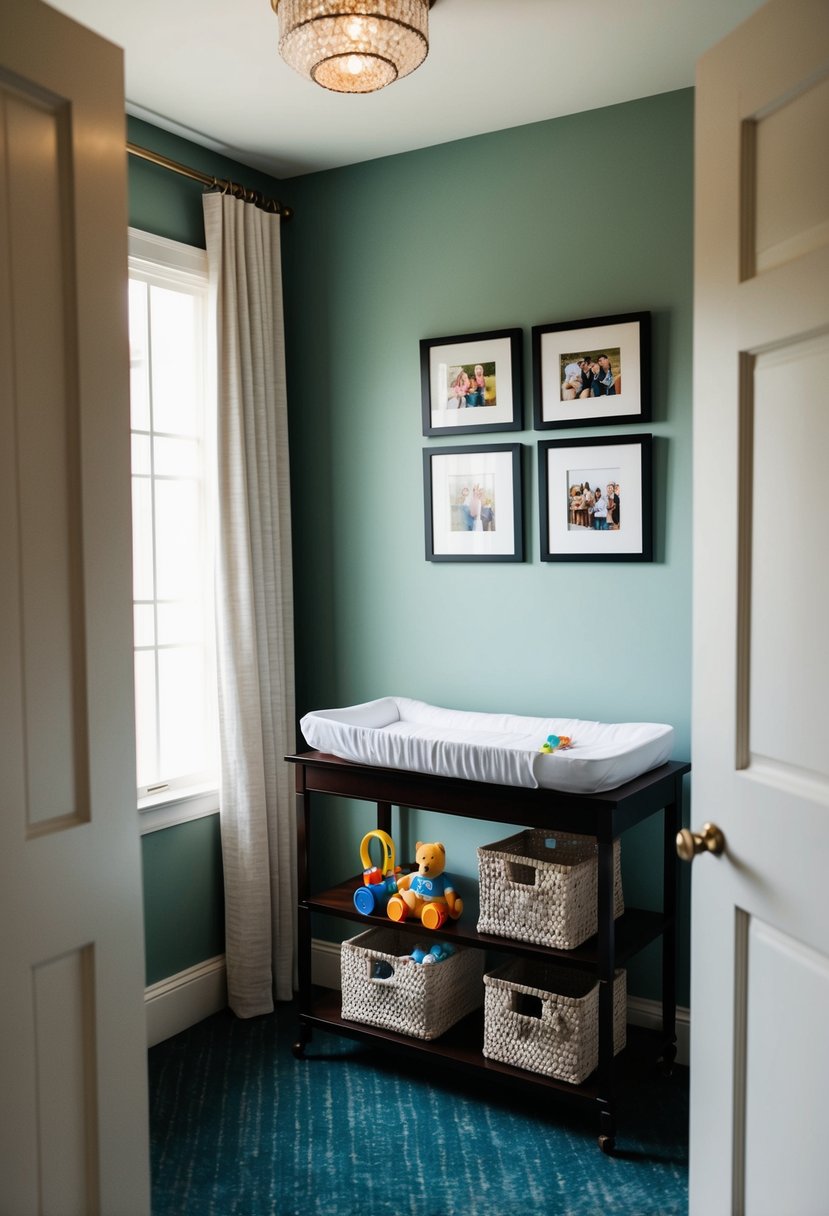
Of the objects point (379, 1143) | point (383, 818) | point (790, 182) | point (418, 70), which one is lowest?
point (379, 1143)

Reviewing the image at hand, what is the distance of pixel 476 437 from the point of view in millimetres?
3225

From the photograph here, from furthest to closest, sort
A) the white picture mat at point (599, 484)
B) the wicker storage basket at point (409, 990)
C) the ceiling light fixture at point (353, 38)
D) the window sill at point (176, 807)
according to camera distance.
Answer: the window sill at point (176, 807), the white picture mat at point (599, 484), the wicker storage basket at point (409, 990), the ceiling light fixture at point (353, 38)

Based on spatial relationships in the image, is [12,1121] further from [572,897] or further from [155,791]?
[155,791]

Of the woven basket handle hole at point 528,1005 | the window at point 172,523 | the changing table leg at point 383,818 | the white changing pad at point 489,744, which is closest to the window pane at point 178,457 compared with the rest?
the window at point 172,523

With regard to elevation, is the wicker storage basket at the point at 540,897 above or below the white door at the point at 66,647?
below

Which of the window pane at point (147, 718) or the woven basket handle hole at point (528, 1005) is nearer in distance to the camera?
the woven basket handle hole at point (528, 1005)

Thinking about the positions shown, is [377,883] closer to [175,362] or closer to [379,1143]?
[379,1143]

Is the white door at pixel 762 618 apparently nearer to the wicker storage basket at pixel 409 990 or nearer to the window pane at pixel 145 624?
the wicker storage basket at pixel 409 990

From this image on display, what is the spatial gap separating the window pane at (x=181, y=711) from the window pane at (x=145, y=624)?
0.21 ft

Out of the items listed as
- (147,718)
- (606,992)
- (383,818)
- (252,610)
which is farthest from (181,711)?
(606,992)

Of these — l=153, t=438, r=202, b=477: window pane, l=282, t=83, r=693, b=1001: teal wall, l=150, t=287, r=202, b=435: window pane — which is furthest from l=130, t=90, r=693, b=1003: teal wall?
l=153, t=438, r=202, b=477: window pane

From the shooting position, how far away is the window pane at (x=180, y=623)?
3.20 m

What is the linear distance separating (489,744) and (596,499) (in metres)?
0.79

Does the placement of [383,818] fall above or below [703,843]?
below
